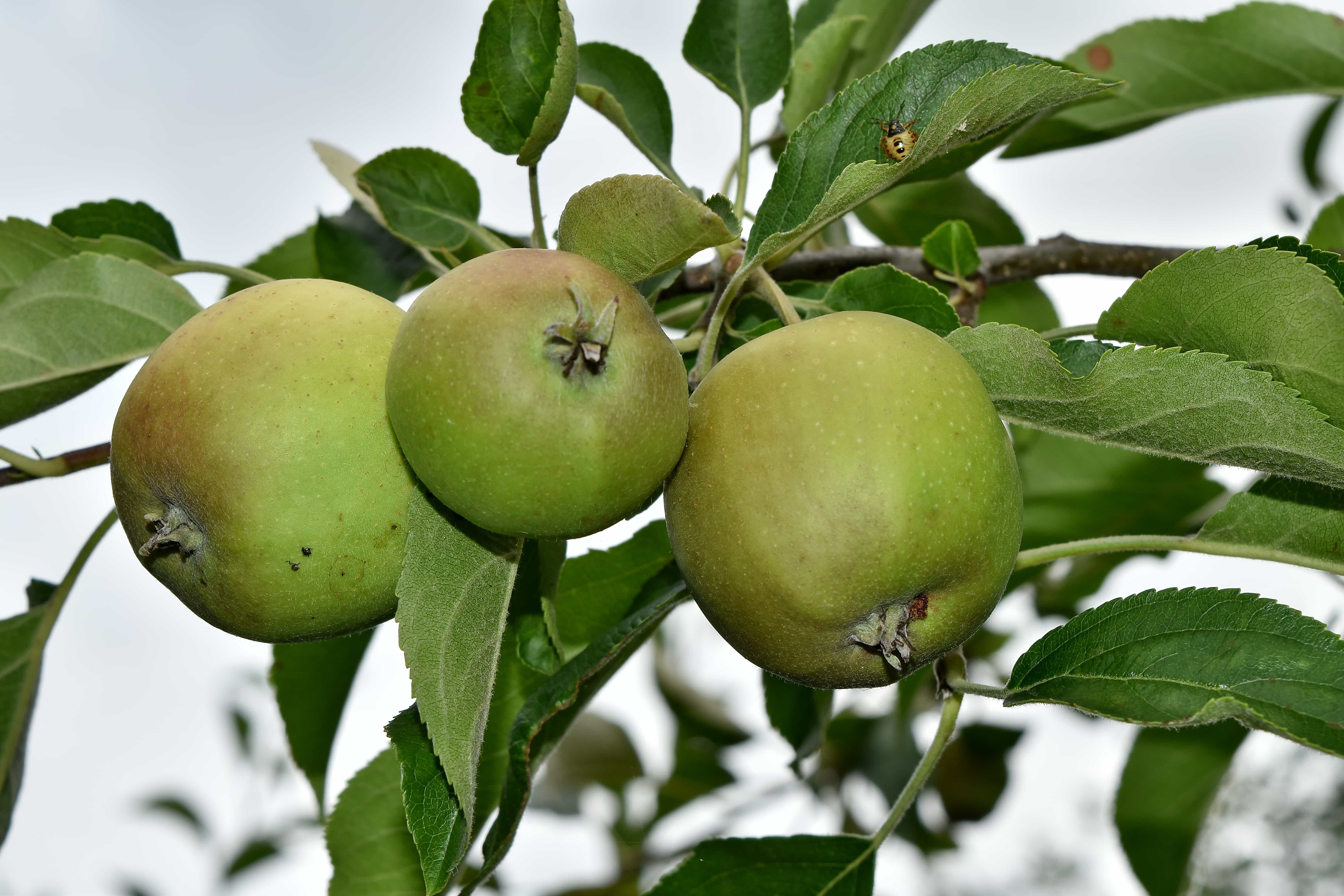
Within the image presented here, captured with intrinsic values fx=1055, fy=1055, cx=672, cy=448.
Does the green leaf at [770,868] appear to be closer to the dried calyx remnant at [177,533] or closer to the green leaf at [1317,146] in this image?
the dried calyx remnant at [177,533]

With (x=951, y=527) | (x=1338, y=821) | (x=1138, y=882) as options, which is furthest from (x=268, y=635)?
(x=1338, y=821)

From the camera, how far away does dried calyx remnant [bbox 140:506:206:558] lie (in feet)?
3.41

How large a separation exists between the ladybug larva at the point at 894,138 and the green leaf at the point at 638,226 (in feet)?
0.73

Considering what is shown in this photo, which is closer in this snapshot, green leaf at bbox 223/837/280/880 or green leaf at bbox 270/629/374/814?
green leaf at bbox 270/629/374/814

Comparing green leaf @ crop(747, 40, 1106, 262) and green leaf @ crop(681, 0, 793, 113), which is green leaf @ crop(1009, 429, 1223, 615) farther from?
green leaf @ crop(747, 40, 1106, 262)

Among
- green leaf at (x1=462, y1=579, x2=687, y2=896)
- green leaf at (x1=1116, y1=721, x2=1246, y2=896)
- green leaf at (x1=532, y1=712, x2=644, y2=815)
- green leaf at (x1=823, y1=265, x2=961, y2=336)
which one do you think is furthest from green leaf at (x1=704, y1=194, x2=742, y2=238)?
green leaf at (x1=532, y1=712, x2=644, y2=815)

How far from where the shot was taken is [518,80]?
1.22 meters

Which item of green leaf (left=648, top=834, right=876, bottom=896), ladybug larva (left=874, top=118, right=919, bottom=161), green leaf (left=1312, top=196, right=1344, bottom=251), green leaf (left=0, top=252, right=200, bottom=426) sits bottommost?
green leaf (left=648, top=834, right=876, bottom=896)

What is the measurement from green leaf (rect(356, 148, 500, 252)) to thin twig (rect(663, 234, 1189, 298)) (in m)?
0.34

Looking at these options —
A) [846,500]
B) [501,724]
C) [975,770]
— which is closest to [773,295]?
[846,500]

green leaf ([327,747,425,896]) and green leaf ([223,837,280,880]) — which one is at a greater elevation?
green leaf ([327,747,425,896])

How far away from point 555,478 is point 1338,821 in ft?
30.4

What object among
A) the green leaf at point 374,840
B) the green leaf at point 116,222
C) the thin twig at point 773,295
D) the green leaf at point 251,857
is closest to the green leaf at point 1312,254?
the thin twig at point 773,295

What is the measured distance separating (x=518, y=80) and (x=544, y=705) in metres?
0.71
